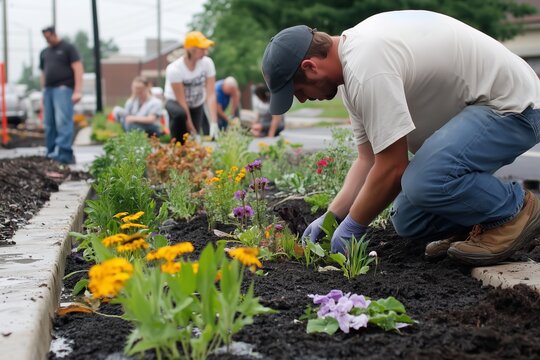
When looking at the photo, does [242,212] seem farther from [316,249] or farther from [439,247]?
[439,247]

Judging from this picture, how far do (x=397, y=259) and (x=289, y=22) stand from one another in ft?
74.7

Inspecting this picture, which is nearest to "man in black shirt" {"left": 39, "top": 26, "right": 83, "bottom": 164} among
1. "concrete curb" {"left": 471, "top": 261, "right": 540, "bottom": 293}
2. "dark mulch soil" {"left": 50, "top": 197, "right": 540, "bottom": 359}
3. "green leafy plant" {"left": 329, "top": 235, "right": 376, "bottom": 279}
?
"dark mulch soil" {"left": 50, "top": 197, "right": 540, "bottom": 359}

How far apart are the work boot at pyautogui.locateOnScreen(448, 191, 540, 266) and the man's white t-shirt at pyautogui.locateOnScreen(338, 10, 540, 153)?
0.51 metres

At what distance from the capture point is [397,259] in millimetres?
4113

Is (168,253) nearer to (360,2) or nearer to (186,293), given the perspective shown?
(186,293)

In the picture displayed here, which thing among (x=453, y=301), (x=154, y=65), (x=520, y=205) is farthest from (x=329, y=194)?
(x=154, y=65)

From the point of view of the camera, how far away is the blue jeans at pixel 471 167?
142 inches

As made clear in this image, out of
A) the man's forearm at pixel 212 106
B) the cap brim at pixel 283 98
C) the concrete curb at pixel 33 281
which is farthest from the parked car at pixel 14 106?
the cap brim at pixel 283 98

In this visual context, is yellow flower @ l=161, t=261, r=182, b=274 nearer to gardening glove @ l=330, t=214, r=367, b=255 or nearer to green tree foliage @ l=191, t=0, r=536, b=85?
gardening glove @ l=330, t=214, r=367, b=255

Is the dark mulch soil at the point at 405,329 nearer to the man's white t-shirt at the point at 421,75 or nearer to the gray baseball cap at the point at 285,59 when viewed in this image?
the man's white t-shirt at the point at 421,75

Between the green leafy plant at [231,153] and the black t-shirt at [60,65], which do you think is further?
the black t-shirt at [60,65]

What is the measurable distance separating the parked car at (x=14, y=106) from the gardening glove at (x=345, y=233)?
22.0m

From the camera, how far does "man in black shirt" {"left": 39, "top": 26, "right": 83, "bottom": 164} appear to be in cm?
1033

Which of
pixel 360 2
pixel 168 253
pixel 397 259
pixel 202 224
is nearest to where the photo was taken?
pixel 168 253
